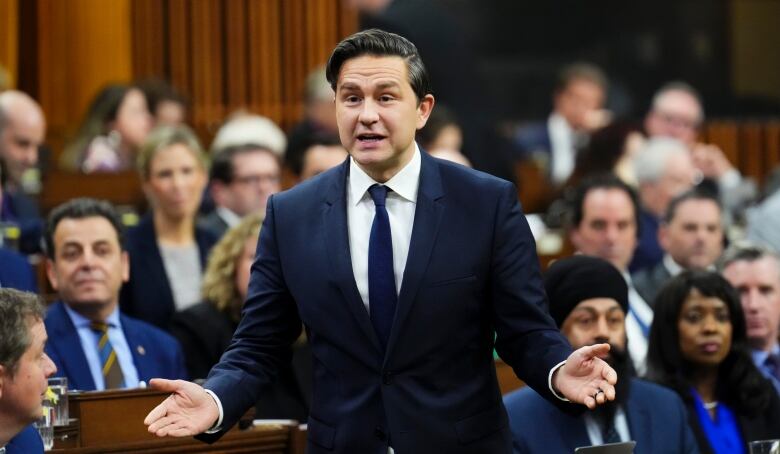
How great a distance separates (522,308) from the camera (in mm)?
3188

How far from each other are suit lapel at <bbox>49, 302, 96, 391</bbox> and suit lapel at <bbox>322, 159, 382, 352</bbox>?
1638 mm

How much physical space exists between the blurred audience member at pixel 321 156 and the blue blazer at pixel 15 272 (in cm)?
176

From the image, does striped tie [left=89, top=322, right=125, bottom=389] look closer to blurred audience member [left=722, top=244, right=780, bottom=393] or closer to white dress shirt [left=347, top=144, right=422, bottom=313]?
white dress shirt [left=347, top=144, right=422, bottom=313]

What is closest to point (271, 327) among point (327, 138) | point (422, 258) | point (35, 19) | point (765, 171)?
point (422, 258)

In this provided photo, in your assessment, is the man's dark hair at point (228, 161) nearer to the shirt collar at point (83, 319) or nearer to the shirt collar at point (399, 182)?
the shirt collar at point (83, 319)

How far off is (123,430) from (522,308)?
1174 mm

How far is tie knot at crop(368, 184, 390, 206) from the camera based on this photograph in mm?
3234

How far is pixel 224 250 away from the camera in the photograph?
547 centimetres

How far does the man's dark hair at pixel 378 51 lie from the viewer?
319cm

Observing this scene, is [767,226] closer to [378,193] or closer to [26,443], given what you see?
[378,193]

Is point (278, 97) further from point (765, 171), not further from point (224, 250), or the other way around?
point (224, 250)

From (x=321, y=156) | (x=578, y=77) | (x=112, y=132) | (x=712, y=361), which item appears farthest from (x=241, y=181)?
(x=578, y=77)

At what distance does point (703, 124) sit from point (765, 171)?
1.88 ft

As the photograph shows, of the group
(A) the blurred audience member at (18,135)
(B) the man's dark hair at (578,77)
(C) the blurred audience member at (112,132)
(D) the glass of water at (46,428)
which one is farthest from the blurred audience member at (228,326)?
(B) the man's dark hair at (578,77)
